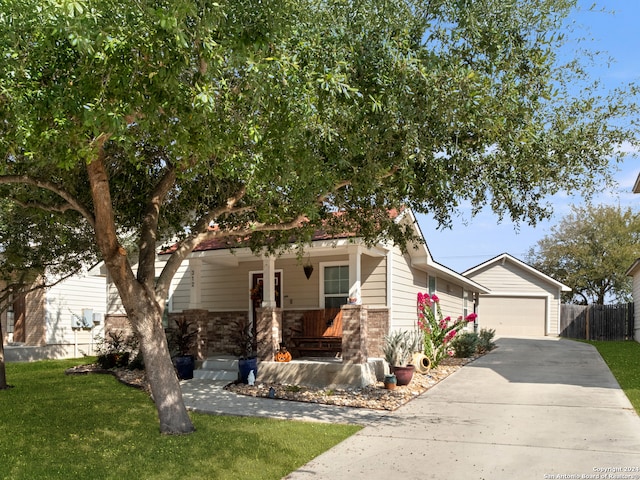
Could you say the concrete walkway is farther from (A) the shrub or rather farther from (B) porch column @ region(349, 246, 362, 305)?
(A) the shrub

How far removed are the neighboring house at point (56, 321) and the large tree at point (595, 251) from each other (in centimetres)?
2960

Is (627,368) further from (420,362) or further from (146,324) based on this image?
(146,324)

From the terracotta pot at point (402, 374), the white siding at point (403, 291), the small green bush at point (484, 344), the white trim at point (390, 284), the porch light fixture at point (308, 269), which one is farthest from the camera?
the small green bush at point (484, 344)

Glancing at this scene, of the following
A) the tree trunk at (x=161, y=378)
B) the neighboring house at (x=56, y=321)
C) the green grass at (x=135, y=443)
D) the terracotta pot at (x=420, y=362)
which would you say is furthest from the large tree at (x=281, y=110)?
the neighboring house at (x=56, y=321)

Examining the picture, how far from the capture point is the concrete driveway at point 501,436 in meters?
6.41

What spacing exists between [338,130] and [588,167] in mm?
3949

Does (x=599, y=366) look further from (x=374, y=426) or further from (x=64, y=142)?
(x=64, y=142)

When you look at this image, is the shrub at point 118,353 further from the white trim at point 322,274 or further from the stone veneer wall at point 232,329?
the white trim at point 322,274

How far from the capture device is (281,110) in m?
6.70

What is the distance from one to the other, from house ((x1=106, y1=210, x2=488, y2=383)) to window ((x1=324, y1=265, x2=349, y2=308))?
0.03 m

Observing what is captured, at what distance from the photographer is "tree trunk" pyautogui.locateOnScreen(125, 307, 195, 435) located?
315 inches

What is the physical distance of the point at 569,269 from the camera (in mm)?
38875

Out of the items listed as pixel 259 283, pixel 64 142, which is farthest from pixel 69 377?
pixel 64 142

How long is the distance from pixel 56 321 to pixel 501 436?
17196mm
